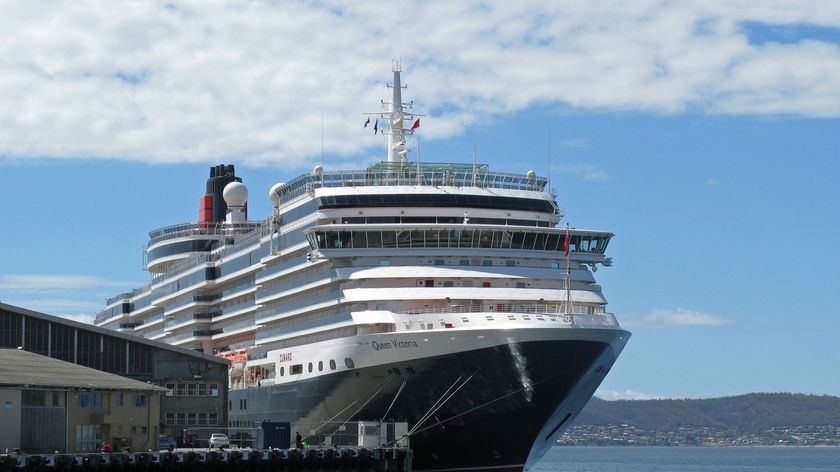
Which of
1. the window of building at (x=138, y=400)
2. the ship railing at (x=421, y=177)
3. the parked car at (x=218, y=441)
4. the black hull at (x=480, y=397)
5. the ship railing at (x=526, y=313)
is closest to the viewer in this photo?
the window of building at (x=138, y=400)

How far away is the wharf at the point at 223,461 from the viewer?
36.4m

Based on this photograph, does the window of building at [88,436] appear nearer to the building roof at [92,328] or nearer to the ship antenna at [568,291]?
the building roof at [92,328]

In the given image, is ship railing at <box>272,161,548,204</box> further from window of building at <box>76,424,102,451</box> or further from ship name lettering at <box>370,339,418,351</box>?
window of building at <box>76,424,102,451</box>

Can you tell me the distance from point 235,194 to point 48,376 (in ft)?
129

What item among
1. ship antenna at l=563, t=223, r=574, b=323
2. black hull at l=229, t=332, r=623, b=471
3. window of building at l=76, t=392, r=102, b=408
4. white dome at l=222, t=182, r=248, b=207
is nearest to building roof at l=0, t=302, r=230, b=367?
black hull at l=229, t=332, r=623, b=471

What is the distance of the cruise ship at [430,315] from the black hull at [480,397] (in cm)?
5

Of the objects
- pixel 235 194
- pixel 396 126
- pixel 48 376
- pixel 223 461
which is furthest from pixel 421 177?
pixel 235 194

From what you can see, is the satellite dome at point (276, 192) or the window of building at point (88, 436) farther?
the satellite dome at point (276, 192)

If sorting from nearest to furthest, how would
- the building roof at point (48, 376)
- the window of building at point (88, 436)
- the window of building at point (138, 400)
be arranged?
the building roof at point (48, 376)
the window of building at point (88, 436)
the window of building at point (138, 400)

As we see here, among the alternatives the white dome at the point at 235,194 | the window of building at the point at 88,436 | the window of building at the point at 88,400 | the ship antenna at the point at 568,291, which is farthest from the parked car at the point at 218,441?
the white dome at the point at 235,194

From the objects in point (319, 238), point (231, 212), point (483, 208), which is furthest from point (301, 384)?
point (231, 212)

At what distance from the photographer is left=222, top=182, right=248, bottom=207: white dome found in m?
81.7

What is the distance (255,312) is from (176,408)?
809 centimetres

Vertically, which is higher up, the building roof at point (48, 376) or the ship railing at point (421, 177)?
the ship railing at point (421, 177)
